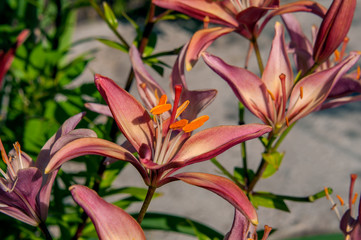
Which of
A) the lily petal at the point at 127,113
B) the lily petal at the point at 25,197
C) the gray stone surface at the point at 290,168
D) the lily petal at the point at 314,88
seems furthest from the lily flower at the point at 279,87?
the gray stone surface at the point at 290,168

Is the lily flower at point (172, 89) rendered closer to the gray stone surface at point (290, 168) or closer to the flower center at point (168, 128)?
the flower center at point (168, 128)

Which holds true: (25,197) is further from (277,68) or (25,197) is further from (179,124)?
(277,68)

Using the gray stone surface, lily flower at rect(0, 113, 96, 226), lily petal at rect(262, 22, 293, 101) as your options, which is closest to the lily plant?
lily flower at rect(0, 113, 96, 226)

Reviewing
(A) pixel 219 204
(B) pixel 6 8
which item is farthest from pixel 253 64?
(B) pixel 6 8

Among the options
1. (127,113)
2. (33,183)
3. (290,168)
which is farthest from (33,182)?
(290,168)

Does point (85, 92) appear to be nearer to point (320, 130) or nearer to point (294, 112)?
point (294, 112)

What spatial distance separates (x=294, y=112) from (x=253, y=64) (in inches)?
83.6

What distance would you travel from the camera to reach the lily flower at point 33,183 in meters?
0.43

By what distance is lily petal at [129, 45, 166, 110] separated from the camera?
0.54 m

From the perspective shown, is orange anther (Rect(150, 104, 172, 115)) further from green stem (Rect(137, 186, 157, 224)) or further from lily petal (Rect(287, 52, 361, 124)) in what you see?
lily petal (Rect(287, 52, 361, 124))

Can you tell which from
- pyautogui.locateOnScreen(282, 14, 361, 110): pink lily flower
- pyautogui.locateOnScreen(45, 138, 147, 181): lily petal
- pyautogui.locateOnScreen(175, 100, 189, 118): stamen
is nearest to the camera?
pyautogui.locateOnScreen(45, 138, 147, 181): lily petal

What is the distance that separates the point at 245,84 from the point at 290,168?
5.23 ft

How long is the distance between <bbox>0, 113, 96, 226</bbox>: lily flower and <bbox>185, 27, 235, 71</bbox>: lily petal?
140 millimetres

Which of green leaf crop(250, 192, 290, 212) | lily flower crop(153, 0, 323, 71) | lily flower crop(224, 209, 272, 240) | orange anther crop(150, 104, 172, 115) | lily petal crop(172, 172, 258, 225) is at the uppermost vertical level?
lily flower crop(153, 0, 323, 71)
